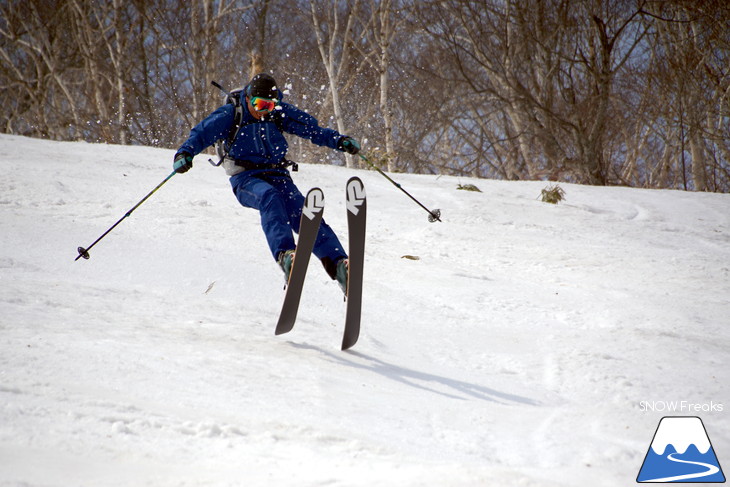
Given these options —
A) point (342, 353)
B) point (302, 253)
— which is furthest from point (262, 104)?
point (342, 353)

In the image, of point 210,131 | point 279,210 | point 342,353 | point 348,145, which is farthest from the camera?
point 348,145

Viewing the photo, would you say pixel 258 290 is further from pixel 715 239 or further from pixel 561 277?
pixel 715 239

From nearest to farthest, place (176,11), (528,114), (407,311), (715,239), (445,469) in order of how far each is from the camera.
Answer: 1. (445,469)
2. (407,311)
3. (715,239)
4. (528,114)
5. (176,11)

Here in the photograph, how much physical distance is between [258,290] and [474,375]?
1876 mm

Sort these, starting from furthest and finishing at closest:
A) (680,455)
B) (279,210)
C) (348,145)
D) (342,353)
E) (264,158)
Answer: (348,145)
(264,158)
(279,210)
(342,353)
(680,455)

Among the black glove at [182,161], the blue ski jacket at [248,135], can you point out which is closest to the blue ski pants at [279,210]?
the blue ski jacket at [248,135]

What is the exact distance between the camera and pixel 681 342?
11.9 feet

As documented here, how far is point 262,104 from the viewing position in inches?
150

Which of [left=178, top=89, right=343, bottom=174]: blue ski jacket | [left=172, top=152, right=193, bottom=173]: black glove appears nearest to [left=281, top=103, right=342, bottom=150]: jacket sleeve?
[left=178, top=89, right=343, bottom=174]: blue ski jacket

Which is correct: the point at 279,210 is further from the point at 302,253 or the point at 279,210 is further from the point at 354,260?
the point at 354,260

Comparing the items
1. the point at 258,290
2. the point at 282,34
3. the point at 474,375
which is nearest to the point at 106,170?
the point at 258,290

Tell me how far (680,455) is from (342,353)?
166cm

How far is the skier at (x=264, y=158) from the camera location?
361cm

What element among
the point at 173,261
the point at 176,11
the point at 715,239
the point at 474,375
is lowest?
the point at 474,375
